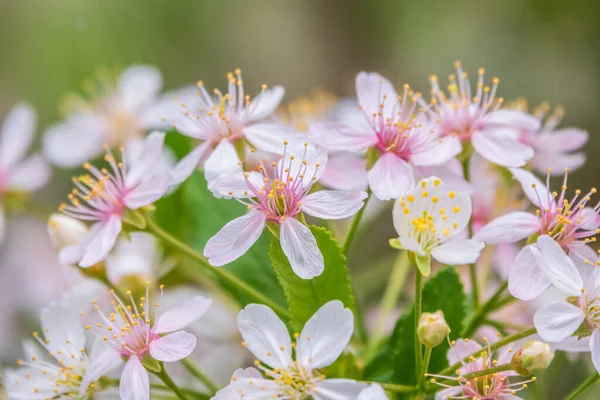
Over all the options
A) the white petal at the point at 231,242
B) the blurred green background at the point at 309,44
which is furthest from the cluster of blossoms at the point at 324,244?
the blurred green background at the point at 309,44

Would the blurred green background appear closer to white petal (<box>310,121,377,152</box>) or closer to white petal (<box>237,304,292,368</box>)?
white petal (<box>310,121,377,152</box>)

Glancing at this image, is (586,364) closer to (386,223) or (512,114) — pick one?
(512,114)

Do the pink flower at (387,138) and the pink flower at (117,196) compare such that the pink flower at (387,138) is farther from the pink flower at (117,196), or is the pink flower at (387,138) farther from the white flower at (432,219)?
the pink flower at (117,196)

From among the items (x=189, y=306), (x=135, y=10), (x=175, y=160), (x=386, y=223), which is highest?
(x=135, y=10)

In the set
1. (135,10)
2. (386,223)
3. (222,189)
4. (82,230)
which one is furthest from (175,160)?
(135,10)

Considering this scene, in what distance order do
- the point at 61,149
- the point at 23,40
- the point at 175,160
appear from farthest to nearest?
the point at 23,40 → the point at 61,149 → the point at 175,160

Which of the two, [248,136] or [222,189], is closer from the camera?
[222,189]
